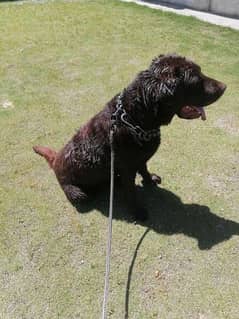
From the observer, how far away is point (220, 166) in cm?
429

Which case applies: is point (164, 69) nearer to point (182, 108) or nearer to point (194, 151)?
point (182, 108)

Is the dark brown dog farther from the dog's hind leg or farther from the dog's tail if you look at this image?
the dog's tail

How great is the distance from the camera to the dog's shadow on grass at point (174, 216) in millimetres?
3533

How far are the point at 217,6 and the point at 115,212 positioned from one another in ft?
18.7

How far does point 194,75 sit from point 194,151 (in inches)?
67.0

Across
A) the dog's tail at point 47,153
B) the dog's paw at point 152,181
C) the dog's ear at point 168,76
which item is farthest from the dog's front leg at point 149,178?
the dog's ear at point 168,76

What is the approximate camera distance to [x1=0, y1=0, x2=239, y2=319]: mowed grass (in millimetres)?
3080

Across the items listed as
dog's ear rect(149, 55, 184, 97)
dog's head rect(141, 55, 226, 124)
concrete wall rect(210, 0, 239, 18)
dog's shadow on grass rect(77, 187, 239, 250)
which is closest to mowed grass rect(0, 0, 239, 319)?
dog's shadow on grass rect(77, 187, 239, 250)

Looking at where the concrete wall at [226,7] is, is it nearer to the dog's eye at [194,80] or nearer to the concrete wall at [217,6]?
the concrete wall at [217,6]

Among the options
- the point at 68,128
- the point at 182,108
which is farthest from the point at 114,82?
the point at 182,108

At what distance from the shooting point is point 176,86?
2818mm

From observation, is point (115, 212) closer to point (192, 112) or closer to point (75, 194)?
point (75, 194)

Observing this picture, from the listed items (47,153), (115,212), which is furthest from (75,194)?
(47,153)

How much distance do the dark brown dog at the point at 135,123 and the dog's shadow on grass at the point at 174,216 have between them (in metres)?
0.14
